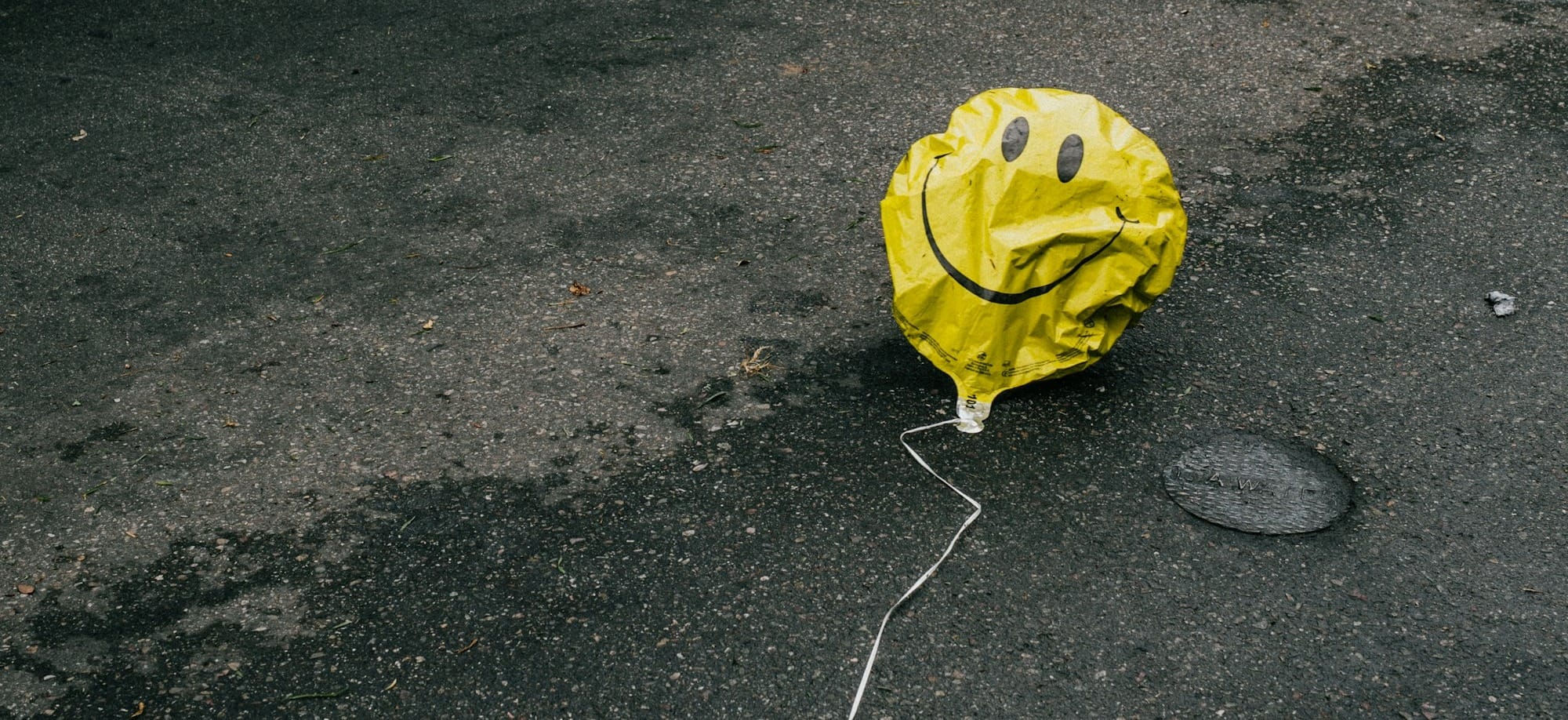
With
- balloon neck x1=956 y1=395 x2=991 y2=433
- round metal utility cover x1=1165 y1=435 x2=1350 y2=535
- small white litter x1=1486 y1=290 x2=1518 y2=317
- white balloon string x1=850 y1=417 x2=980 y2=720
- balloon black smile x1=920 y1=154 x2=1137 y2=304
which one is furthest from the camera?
small white litter x1=1486 y1=290 x2=1518 y2=317

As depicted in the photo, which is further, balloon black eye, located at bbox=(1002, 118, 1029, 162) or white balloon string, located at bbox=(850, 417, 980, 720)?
balloon black eye, located at bbox=(1002, 118, 1029, 162)

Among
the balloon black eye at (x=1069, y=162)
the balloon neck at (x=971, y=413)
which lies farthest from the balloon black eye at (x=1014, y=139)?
the balloon neck at (x=971, y=413)

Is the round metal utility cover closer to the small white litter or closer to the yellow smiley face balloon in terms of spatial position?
the yellow smiley face balloon

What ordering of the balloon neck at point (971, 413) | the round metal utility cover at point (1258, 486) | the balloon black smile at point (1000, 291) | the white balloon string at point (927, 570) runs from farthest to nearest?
the balloon neck at point (971, 413), the balloon black smile at point (1000, 291), the round metal utility cover at point (1258, 486), the white balloon string at point (927, 570)

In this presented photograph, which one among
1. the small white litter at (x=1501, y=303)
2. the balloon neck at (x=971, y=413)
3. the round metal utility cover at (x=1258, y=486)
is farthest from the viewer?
the small white litter at (x=1501, y=303)

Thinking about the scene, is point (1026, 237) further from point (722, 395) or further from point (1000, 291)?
point (722, 395)

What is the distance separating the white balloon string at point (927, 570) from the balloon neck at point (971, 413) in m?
0.02

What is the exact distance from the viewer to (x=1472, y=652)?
303 centimetres

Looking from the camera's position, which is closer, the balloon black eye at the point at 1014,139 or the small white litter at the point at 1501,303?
the balloon black eye at the point at 1014,139

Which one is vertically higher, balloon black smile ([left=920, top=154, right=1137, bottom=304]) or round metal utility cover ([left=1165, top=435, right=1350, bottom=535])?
balloon black smile ([left=920, top=154, right=1137, bottom=304])

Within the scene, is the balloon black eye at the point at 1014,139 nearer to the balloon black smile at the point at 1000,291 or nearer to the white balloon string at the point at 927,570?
the balloon black smile at the point at 1000,291

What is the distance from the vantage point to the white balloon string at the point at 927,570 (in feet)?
9.77

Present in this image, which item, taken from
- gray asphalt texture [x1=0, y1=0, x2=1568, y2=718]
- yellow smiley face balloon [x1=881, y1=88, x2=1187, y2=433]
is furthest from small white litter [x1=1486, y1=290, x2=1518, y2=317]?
yellow smiley face balloon [x1=881, y1=88, x2=1187, y2=433]

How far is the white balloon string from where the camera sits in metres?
2.98
